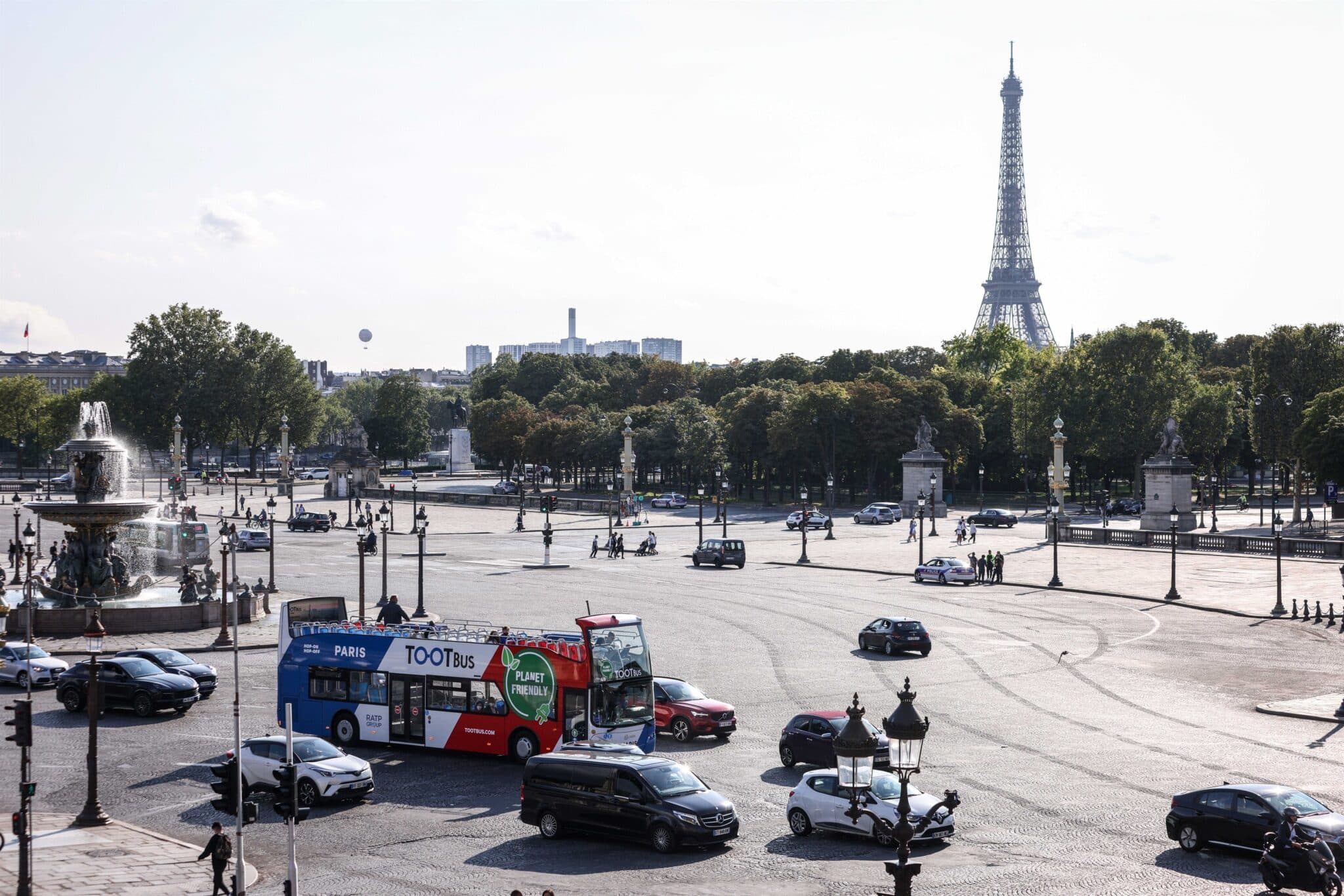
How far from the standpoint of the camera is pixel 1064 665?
4044 cm

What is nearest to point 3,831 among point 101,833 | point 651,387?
point 101,833

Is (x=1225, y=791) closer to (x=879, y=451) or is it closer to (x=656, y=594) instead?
(x=656, y=594)

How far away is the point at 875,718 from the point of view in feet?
105

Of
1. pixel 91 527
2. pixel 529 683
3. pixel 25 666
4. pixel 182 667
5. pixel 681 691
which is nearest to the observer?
pixel 529 683

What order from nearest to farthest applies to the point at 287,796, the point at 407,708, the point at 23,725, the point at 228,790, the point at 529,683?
the point at 287,796 → the point at 228,790 → the point at 23,725 → the point at 529,683 → the point at 407,708

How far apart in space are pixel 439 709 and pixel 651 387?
152643 millimetres

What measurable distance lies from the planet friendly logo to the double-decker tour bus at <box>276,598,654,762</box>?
0.07 ft

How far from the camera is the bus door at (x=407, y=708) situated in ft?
99.1

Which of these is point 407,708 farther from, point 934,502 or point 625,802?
point 934,502

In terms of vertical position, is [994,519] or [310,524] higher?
[994,519]

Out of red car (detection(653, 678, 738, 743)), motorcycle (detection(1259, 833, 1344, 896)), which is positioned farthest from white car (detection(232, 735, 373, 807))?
motorcycle (detection(1259, 833, 1344, 896))

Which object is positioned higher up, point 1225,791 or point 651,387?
point 651,387

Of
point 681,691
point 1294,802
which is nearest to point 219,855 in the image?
point 681,691

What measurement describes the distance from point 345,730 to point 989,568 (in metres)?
39.8
